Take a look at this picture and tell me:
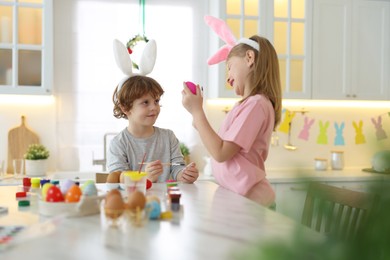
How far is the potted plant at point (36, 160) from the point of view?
2.92 m

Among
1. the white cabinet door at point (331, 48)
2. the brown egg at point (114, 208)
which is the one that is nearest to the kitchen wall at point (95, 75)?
the white cabinet door at point (331, 48)

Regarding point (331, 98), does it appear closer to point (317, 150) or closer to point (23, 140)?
point (317, 150)

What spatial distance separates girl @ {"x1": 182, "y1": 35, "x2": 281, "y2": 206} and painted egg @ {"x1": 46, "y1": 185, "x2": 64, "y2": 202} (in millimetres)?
632

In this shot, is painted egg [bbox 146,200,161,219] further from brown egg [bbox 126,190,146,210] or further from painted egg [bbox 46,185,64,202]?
painted egg [bbox 46,185,64,202]

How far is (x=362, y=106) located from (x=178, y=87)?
162 centimetres

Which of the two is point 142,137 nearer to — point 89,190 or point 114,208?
point 89,190

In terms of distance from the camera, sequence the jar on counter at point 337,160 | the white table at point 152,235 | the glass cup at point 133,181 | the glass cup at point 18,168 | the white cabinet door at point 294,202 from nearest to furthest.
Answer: the white cabinet door at point 294,202
the white table at point 152,235
the glass cup at point 133,181
the glass cup at point 18,168
the jar on counter at point 337,160

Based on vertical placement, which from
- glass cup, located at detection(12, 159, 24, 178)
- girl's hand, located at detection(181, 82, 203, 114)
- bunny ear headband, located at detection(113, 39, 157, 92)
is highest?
bunny ear headband, located at detection(113, 39, 157, 92)

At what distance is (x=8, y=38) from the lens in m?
2.89

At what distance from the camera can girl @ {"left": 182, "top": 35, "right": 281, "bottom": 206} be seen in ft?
5.05

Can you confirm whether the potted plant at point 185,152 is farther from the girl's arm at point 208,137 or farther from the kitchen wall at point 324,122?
the girl's arm at point 208,137

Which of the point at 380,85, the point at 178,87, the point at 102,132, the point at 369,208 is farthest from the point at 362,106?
the point at 369,208

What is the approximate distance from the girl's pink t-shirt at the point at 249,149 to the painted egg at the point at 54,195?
70 centimetres

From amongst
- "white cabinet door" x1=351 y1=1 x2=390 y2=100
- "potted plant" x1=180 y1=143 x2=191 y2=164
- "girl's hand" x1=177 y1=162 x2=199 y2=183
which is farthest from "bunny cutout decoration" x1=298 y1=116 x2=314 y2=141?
"girl's hand" x1=177 y1=162 x2=199 y2=183
